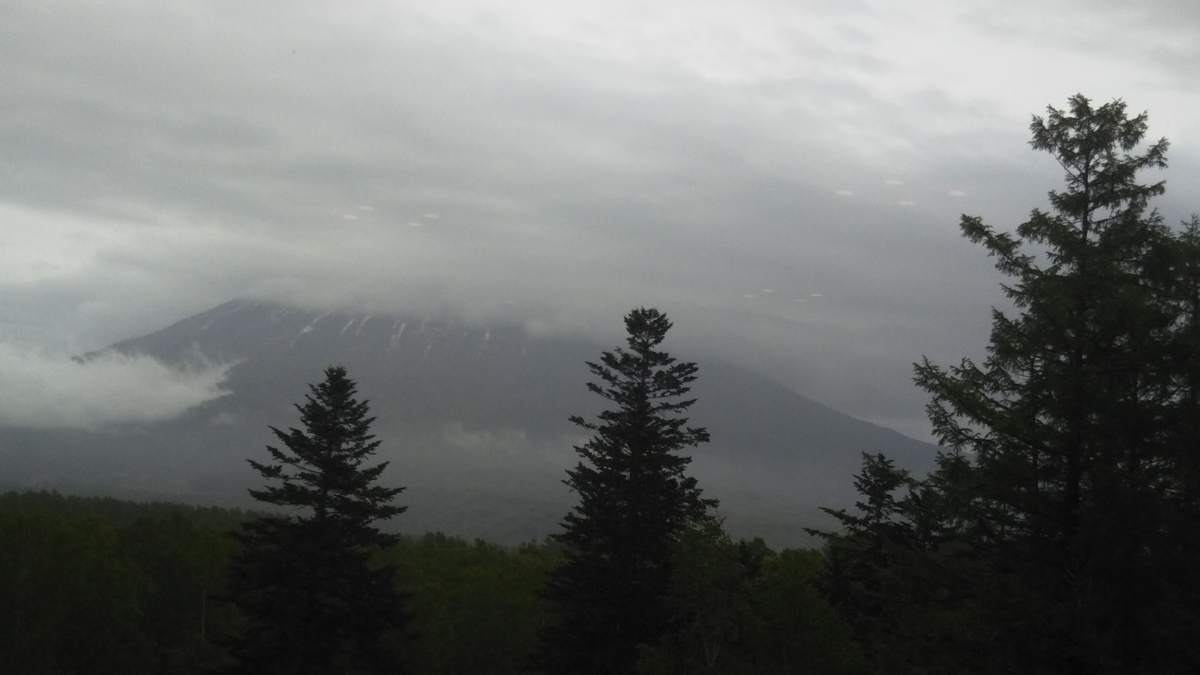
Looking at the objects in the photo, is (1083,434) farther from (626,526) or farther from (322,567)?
(322,567)

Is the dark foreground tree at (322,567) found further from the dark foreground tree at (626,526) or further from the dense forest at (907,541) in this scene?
the dark foreground tree at (626,526)

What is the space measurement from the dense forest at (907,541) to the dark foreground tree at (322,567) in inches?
2.8

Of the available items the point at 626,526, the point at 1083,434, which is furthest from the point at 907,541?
the point at 1083,434

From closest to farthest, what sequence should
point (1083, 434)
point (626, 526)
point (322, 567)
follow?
point (1083, 434) < point (322, 567) < point (626, 526)

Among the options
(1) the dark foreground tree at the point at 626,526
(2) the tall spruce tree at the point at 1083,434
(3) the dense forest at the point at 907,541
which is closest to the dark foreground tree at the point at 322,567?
(3) the dense forest at the point at 907,541

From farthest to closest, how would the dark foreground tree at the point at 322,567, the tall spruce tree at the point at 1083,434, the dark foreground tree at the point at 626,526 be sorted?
the dark foreground tree at the point at 626,526
the dark foreground tree at the point at 322,567
the tall spruce tree at the point at 1083,434

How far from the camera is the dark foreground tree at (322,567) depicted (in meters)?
28.2

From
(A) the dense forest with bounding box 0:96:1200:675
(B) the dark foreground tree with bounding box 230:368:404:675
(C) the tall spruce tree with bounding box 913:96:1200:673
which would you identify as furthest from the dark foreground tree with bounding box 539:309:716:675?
(C) the tall spruce tree with bounding box 913:96:1200:673

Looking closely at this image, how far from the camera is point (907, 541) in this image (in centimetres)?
2938

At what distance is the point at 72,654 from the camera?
45250 millimetres

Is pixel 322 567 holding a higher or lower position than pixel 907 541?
lower

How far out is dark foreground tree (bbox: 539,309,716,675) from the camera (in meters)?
30.7

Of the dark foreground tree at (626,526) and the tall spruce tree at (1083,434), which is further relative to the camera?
the dark foreground tree at (626,526)

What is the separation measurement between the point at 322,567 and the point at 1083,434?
72.0ft
